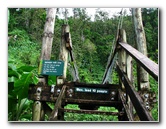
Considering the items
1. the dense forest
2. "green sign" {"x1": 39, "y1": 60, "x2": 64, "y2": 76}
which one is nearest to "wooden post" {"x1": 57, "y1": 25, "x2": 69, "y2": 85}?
"green sign" {"x1": 39, "y1": 60, "x2": 64, "y2": 76}

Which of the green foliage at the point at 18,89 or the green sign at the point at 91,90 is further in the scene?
the green sign at the point at 91,90

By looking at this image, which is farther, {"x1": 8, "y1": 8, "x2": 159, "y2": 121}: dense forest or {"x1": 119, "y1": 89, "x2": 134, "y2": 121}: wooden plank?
{"x1": 8, "y1": 8, "x2": 159, "y2": 121}: dense forest

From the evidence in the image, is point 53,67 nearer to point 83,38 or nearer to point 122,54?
point 122,54

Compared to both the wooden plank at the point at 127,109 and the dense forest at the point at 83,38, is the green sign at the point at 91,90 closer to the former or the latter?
the wooden plank at the point at 127,109

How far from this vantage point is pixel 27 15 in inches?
111

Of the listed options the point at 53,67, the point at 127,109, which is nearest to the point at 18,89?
the point at 53,67

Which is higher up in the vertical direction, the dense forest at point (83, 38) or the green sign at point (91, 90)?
the dense forest at point (83, 38)

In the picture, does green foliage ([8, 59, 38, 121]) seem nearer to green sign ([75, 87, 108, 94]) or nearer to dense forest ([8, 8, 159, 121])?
dense forest ([8, 8, 159, 121])

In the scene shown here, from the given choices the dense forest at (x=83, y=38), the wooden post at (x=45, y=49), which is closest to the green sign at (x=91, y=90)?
the wooden post at (x=45, y=49)

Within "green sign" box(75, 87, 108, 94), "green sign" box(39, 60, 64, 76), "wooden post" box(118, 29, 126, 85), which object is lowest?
"green sign" box(75, 87, 108, 94)

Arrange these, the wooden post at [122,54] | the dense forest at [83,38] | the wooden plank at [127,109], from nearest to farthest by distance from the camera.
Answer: the wooden plank at [127,109]
the wooden post at [122,54]
the dense forest at [83,38]
